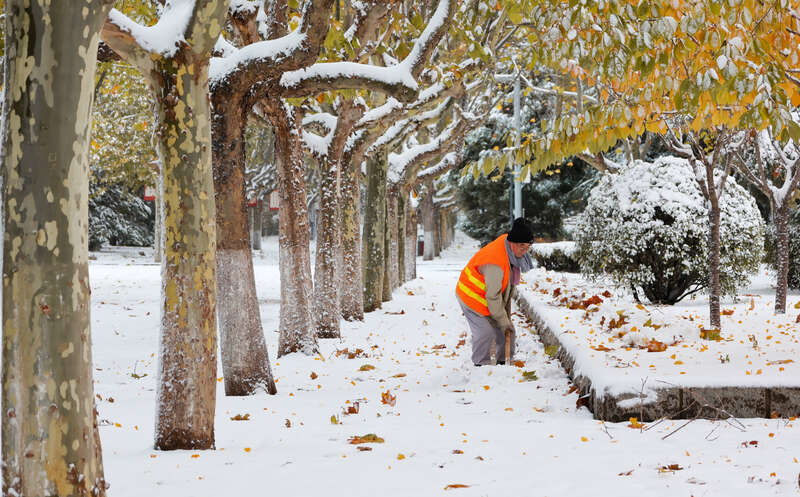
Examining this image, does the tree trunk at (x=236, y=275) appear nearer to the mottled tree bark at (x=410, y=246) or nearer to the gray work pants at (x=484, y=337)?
the gray work pants at (x=484, y=337)

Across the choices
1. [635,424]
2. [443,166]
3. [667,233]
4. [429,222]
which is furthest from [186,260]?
[429,222]

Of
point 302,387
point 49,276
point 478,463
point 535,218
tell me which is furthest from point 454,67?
point 535,218

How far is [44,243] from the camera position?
2.77 metres

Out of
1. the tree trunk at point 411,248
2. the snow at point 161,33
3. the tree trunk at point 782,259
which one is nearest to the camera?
the snow at point 161,33

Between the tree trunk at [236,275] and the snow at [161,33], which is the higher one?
the snow at [161,33]

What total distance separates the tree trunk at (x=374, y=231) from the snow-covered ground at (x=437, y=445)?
240 inches

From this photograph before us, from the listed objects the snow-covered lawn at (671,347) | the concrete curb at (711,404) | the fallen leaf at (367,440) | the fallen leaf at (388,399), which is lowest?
the fallen leaf at (388,399)

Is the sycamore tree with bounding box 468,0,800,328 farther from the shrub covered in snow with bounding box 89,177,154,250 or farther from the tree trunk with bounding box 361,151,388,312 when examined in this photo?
the shrub covered in snow with bounding box 89,177,154,250

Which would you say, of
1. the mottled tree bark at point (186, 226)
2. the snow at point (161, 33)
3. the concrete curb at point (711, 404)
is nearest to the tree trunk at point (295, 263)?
the mottled tree bark at point (186, 226)

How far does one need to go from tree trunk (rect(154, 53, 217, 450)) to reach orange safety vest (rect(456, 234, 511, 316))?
337 cm

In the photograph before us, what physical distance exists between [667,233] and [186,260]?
998 centimetres

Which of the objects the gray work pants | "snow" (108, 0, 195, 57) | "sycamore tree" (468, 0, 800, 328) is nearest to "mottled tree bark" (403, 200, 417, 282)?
the gray work pants

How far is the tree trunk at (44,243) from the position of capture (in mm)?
2766

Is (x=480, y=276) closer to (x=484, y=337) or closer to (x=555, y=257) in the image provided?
(x=484, y=337)
